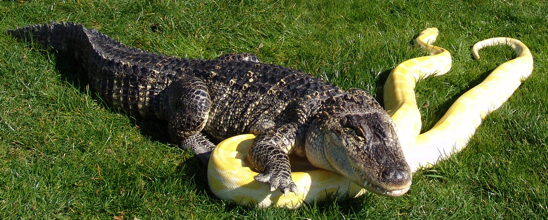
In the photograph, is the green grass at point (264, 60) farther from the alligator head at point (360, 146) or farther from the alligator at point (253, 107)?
the alligator head at point (360, 146)

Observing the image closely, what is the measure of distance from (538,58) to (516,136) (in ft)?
6.80

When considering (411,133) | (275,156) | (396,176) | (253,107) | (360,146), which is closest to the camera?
(396,176)

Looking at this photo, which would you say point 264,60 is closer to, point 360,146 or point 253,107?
point 253,107

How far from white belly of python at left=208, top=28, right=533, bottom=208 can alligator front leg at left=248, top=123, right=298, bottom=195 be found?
0.11 metres

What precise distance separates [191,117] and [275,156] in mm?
1193

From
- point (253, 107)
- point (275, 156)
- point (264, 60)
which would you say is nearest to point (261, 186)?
point (275, 156)

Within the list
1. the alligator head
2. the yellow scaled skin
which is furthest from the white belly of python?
Result: the alligator head

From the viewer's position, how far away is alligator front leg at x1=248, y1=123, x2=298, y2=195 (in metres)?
4.08

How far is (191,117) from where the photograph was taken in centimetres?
521

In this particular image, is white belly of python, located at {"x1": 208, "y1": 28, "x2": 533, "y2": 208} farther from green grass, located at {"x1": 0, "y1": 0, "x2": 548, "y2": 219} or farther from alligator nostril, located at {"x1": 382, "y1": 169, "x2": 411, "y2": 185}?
alligator nostril, located at {"x1": 382, "y1": 169, "x2": 411, "y2": 185}

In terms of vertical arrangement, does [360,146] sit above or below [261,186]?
above

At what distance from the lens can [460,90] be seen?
6.29 metres

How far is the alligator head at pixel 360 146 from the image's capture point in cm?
392

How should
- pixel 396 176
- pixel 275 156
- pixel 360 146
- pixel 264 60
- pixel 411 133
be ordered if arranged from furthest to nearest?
pixel 264 60, pixel 411 133, pixel 275 156, pixel 360 146, pixel 396 176
